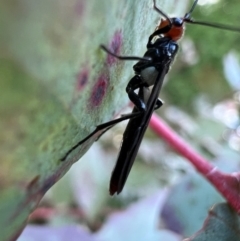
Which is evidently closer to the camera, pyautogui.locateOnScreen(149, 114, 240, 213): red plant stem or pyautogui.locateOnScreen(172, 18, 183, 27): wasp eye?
pyautogui.locateOnScreen(149, 114, 240, 213): red plant stem

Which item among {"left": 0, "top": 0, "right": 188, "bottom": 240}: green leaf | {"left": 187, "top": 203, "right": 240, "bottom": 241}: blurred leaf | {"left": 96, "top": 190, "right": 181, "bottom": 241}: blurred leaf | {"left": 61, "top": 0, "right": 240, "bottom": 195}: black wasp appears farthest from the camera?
{"left": 96, "top": 190, "right": 181, "bottom": 241}: blurred leaf

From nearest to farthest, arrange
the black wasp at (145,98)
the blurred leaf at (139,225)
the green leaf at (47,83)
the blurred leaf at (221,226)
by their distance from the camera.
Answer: the green leaf at (47,83), the blurred leaf at (221,226), the black wasp at (145,98), the blurred leaf at (139,225)

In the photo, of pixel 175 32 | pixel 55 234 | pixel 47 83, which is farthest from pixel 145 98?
pixel 47 83

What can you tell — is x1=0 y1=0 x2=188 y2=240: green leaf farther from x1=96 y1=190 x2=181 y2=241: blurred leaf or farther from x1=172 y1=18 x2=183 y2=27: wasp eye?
x1=96 y1=190 x2=181 y2=241: blurred leaf

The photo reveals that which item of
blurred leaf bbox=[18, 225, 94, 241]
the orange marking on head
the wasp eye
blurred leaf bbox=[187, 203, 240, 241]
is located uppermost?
the orange marking on head

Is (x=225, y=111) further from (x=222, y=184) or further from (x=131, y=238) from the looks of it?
(x=222, y=184)

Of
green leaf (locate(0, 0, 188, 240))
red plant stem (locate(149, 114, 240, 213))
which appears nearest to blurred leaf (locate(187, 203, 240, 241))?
red plant stem (locate(149, 114, 240, 213))

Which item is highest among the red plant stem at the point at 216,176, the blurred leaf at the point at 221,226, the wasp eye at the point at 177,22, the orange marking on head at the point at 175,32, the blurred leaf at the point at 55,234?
the orange marking on head at the point at 175,32

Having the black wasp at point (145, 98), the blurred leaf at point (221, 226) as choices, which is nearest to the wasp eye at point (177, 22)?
the black wasp at point (145, 98)

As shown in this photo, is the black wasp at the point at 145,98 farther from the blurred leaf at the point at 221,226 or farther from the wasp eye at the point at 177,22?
the blurred leaf at the point at 221,226

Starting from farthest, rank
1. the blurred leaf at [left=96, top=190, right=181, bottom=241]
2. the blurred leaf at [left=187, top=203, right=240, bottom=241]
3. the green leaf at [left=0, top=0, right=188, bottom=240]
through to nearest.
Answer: the blurred leaf at [left=96, top=190, right=181, bottom=241] → the blurred leaf at [left=187, top=203, right=240, bottom=241] → the green leaf at [left=0, top=0, right=188, bottom=240]

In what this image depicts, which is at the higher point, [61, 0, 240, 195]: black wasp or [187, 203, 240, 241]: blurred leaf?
[61, 0, 240, 195]: black wasp
